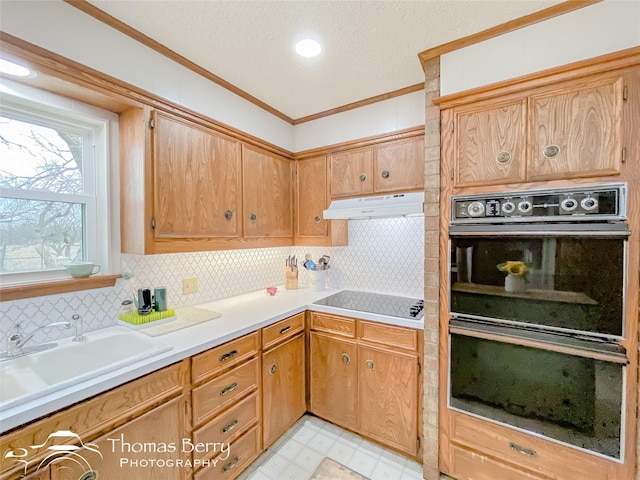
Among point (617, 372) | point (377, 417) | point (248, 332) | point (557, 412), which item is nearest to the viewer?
point (617, 372)

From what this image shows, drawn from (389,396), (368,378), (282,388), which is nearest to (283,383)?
(282,388)

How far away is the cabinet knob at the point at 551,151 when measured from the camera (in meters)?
1.29

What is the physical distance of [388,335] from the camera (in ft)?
5.92

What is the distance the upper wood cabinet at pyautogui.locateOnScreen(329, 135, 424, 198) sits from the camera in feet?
6.62

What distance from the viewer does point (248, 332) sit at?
164 centimetres

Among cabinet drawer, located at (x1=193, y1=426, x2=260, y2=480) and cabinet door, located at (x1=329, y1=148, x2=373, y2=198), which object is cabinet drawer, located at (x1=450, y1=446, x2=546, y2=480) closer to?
cabinet drawer, located at (x1=193, y1=426, x2=260, y2=480)

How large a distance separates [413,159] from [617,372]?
154cm

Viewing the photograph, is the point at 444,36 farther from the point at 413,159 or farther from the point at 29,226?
the point at 29,226

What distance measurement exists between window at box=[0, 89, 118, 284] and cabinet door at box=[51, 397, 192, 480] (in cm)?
89

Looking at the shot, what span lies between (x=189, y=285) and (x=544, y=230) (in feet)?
7.08

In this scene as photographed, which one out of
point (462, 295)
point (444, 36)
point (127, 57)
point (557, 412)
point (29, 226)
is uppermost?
point (444, 36)

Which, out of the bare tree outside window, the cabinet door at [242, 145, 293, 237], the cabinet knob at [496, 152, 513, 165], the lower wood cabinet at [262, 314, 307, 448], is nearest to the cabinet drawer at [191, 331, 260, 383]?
the lower wood cabinet at [262, 314, 307, 448]

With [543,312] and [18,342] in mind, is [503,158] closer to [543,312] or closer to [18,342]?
[543,312]

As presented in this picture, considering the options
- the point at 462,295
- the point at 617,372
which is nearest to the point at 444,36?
the point at 462,295
